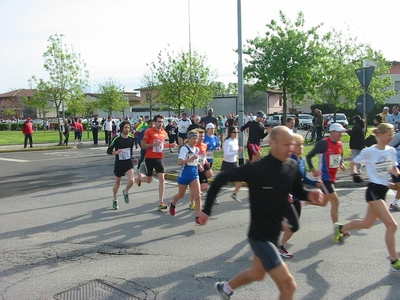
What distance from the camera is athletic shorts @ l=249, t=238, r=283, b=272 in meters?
3.56

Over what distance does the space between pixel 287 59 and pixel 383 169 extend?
1597cm

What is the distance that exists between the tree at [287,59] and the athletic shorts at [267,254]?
17.7 metres

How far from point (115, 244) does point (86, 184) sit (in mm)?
6397

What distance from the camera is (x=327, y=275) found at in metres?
5.07

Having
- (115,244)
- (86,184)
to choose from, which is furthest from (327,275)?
(86,184)

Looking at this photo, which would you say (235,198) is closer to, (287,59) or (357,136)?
(357,136)

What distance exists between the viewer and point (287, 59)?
2058 centimetres

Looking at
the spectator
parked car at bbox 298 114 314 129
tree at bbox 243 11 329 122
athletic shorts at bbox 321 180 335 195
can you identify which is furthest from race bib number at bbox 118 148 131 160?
parked car at bbox 298 114 314 129

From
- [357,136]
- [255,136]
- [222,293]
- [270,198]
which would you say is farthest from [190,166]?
[357,136]

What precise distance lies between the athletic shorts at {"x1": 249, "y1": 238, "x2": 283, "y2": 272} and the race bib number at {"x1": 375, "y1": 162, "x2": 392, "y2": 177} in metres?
2.43

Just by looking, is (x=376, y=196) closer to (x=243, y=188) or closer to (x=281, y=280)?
(x=281, y=280)

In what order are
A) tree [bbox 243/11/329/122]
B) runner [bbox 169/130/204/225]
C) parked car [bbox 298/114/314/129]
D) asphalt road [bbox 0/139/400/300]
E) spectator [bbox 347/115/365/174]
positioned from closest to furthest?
asphalt road [bbox 0/139/400/300]
runner [bbox 169/130/204/225]
spectator [bbox 347/115/365/174]
tree [bbox 243/11/329/122]
parked car [bbox 298/114/314/129]

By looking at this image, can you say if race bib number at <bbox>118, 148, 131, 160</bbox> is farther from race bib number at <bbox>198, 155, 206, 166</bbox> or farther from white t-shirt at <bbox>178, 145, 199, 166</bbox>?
white t-shirt at <bbox>178, 145, 199, 166</bbox>

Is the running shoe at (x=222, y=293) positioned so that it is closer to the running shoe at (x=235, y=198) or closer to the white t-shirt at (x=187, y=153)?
the white t-shirt at (x=187, y=153)
